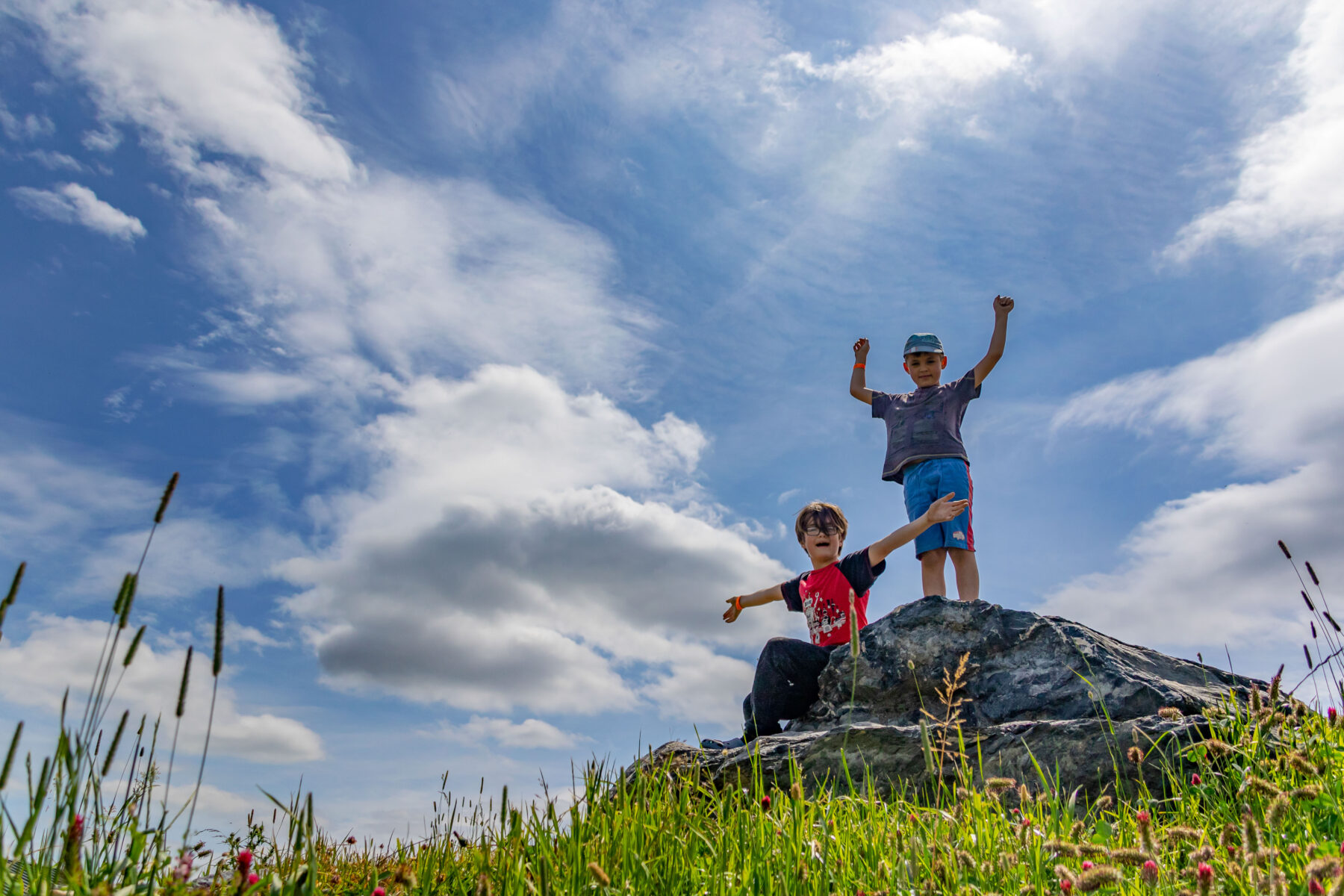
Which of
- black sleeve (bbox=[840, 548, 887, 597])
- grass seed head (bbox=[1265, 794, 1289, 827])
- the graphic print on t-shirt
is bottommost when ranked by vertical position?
grass seed head (bbox=[1265, 794, 1289, 827])

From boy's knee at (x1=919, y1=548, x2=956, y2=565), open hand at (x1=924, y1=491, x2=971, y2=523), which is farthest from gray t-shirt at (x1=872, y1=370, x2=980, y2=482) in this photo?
open hand at (x1=924, y1=491, x2=971, y2=523)

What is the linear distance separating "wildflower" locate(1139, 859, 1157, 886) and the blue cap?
779 cm

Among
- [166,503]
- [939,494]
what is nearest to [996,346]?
[939,494]

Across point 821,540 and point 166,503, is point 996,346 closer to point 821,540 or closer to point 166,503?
point 821,540

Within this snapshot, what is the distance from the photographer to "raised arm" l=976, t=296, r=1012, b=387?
9.70 m

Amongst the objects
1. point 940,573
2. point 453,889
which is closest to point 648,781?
point 453,889

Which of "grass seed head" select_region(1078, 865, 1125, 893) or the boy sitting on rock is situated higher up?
the boy sitting on rock

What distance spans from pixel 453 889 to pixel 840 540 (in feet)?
17.7

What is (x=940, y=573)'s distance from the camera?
8805 mm

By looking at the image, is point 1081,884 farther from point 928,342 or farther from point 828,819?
point 928,342

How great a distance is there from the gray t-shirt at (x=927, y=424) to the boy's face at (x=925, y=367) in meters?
0.09

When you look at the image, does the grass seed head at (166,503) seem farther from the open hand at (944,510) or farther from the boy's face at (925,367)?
the boy's face at (925,367)

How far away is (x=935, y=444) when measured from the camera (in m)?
9.42

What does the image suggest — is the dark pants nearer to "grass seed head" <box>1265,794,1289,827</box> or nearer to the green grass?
the green grass
